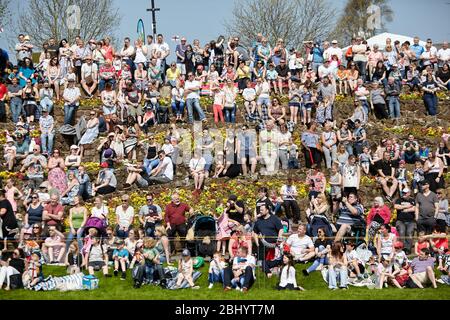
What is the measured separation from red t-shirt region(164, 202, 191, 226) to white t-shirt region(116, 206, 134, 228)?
80cm

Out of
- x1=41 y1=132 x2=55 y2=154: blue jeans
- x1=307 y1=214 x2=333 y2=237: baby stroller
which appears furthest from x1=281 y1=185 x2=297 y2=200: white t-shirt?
x1=41 y1=132 x2=55 y2=154: blue jeans

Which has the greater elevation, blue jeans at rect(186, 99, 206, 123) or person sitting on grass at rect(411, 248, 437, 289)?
blue jeans at rect(186, 99, 206, 123)

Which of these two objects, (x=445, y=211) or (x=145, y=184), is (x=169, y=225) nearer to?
(x=145, y=184)

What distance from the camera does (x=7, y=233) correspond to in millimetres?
21062

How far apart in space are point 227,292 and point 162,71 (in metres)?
11.8

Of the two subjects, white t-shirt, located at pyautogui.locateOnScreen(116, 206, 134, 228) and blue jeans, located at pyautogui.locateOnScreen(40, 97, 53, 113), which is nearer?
white t-shirt, located at pyautogui.locateOnScreen(116, 206, 134, 228)

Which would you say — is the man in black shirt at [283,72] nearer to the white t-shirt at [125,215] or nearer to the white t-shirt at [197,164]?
the white t-shirt at [197,164]

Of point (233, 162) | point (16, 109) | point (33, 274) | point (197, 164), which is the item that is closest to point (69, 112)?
point (16, 109)

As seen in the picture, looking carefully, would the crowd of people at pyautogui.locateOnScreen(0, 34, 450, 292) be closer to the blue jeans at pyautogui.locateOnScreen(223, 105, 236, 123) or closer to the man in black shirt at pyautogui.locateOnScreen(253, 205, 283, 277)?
the man in black shirt at pyautogui.locateOnScreen(253, 205, 283, 277)

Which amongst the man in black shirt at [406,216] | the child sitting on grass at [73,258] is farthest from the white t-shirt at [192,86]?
the child sitting on grass at [73,258]

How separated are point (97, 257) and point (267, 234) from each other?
12.1 ft

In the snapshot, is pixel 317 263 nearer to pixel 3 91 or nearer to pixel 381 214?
pixel 381 214

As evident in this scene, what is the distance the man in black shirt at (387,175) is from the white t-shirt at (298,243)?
397cm

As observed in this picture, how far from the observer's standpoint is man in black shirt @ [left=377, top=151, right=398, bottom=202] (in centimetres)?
2333
